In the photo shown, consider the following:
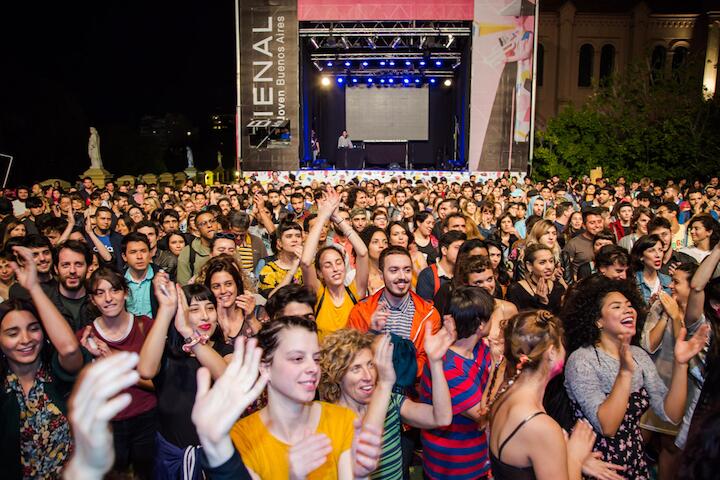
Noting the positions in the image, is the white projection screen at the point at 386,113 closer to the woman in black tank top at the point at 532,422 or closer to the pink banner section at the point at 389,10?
the pink banner section at the point at 389,10

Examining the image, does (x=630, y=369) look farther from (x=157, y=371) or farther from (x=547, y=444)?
(x=157, y=371)

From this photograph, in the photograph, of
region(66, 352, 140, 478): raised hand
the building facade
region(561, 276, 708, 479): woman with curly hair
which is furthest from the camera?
the building facade

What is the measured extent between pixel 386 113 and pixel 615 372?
96.0ft

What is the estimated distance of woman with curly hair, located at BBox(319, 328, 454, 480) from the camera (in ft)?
8.89

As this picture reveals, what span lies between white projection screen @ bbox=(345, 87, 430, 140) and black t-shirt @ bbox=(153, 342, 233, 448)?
2902cm

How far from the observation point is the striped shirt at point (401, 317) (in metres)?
4.01

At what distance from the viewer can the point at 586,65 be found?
38094 millimetres

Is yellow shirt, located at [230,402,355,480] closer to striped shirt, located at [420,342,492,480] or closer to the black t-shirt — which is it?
striped shirt, located at [420,342,492,480]

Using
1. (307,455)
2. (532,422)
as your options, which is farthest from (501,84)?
(307,455)

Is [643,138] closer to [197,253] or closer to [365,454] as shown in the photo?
[197,253]

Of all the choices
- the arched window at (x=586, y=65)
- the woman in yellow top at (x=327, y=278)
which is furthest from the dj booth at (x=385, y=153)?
the woman in yellow top at (x=327, y=278)

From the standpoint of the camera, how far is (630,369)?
2783 mm

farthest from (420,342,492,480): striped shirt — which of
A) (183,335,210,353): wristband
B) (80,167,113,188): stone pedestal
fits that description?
(80,167,113,188): stone pedestal

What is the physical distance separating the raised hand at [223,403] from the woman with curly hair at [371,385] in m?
0.93
